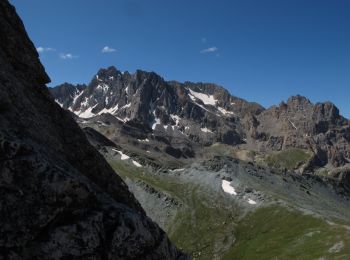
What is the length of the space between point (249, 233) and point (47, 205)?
5732 inches

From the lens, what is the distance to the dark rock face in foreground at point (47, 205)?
59.1 feet

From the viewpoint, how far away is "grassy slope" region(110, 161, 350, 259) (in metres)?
119

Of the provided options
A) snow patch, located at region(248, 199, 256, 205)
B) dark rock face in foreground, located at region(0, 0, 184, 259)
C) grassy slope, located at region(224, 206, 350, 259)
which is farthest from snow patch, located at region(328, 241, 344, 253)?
dark rock face in foreground, located at region(0, 0, 184, 259)

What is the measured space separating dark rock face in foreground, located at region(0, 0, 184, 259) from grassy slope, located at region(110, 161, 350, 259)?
88.6 metres

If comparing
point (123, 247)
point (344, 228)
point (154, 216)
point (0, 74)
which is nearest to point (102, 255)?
point (123, 247)

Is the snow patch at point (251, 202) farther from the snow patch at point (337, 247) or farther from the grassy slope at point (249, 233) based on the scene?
the snow patch at point (337, 247)

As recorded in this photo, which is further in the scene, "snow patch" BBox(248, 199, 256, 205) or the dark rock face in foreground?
"snow patch" BBox(248, 199, 256, 205)

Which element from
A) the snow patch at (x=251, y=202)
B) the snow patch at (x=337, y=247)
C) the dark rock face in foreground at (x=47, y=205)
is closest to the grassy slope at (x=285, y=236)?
the snow patch at (x=337, y=247)

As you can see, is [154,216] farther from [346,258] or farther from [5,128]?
[5,128]

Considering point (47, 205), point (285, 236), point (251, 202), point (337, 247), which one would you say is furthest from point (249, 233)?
point (47, 205)

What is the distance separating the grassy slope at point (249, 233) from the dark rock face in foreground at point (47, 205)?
8862cm

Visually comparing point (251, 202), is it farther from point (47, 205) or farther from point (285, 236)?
point (47, 205)

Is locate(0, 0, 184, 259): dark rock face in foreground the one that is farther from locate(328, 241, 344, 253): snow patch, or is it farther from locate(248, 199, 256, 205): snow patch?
locate(248, 199, 256, 205): snow patch

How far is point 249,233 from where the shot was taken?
15788 cm
